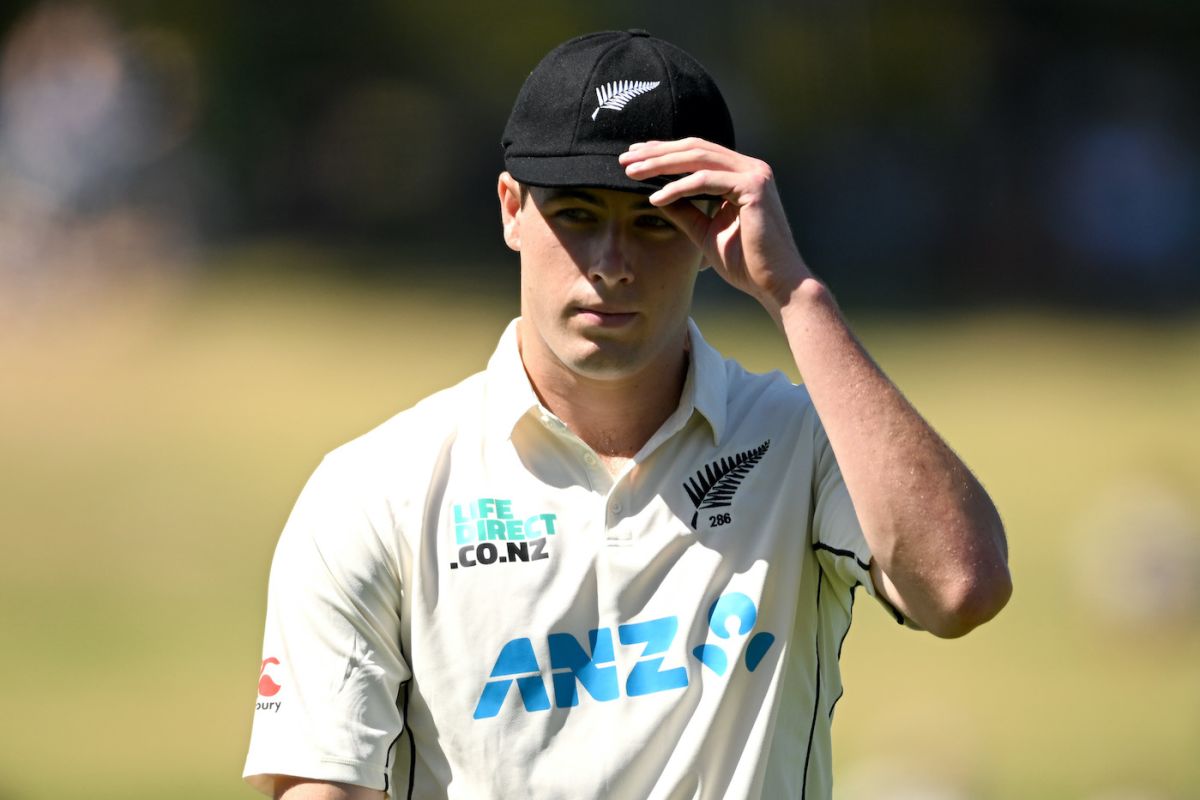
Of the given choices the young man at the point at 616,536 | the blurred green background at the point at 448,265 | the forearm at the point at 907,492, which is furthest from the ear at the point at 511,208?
the blurred green background at the point at 448,265

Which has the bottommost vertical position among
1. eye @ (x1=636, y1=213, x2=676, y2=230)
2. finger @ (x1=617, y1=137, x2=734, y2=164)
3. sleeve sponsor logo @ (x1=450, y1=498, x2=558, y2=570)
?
sleeve sponsor logo @ (x1=450, y1=498, x2=558, y2=570)

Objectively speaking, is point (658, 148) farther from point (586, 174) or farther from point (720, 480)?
point (720, 480)

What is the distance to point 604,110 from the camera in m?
2.14

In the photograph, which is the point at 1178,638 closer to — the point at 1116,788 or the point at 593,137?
the point at 1116,788

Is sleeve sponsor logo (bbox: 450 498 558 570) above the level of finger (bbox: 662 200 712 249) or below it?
below

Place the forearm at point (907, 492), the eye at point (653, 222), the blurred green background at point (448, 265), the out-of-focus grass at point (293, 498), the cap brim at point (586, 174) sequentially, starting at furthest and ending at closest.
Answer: the blurred green background at point (448, 265) → the out-of-focus grass at point (293, 498) → the eye at point (653, 222) → the cap brim at point (586, 174) → the forearm at point (907, 492)

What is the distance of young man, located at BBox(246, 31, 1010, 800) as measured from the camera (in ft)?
6.79

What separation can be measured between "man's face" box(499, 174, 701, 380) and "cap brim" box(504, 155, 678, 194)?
4 cm

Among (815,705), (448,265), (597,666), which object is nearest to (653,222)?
(597,666)

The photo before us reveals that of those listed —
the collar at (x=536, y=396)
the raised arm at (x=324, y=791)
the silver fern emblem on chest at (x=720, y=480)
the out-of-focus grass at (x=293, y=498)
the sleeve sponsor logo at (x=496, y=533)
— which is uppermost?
the collar at (x=536, y=396)

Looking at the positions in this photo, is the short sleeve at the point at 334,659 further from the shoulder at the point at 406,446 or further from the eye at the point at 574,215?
the eye at the point at 574,215

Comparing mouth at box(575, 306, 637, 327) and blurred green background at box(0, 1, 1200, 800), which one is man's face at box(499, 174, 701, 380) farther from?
blurred green background at box(0, 1, 1200, 800)

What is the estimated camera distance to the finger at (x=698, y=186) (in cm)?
206

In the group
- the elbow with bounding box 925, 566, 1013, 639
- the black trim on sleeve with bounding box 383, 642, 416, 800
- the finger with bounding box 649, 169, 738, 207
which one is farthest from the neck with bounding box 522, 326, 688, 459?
the elbow with bounding box 925, 566, 1013, 639
